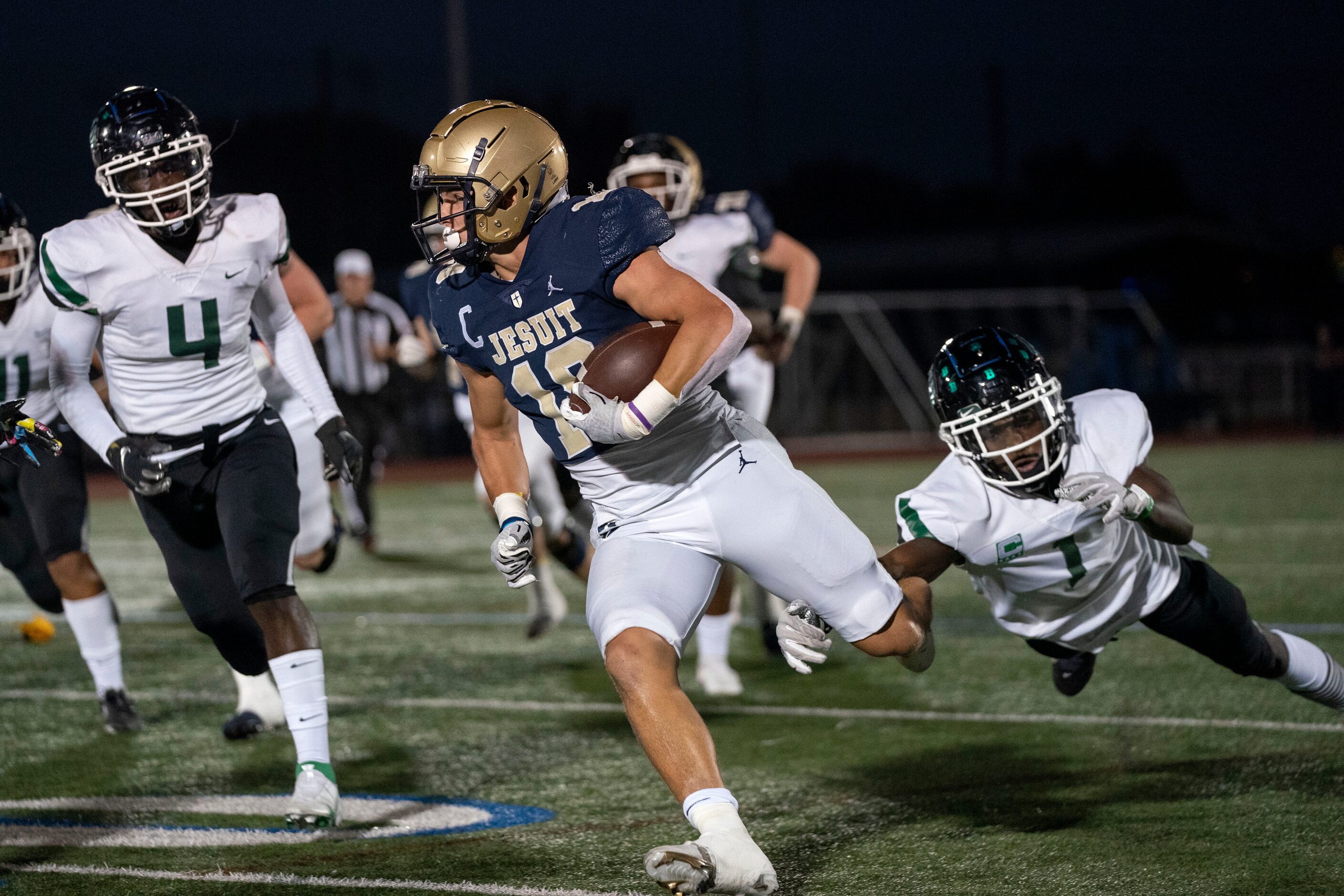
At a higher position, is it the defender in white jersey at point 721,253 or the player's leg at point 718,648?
the defender in white jersey at point 721,253

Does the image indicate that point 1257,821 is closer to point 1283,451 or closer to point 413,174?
point 413,174

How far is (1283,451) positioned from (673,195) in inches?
550

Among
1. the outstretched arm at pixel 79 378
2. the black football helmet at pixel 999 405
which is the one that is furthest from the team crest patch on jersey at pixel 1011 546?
the outstretched arm at pixel 79 378

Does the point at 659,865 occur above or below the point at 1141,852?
above

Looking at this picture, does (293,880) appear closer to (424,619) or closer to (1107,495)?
(1107,495)

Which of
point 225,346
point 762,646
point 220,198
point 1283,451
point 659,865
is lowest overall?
point 1283,451

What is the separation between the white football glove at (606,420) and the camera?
300cm

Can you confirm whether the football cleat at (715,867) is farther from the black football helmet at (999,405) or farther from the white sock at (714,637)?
the white sock at (714,637)

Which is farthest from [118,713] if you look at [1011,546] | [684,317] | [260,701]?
[1011,546]

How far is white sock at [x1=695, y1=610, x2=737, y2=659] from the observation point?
5551 millimetres

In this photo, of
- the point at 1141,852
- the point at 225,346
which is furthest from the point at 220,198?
the point at 1141,852

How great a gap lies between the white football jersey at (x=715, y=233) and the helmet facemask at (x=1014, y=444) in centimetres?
244

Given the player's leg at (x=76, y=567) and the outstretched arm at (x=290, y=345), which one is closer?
the outstretched arm at (x=290, y=345)

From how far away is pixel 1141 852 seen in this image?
11.2 ft
